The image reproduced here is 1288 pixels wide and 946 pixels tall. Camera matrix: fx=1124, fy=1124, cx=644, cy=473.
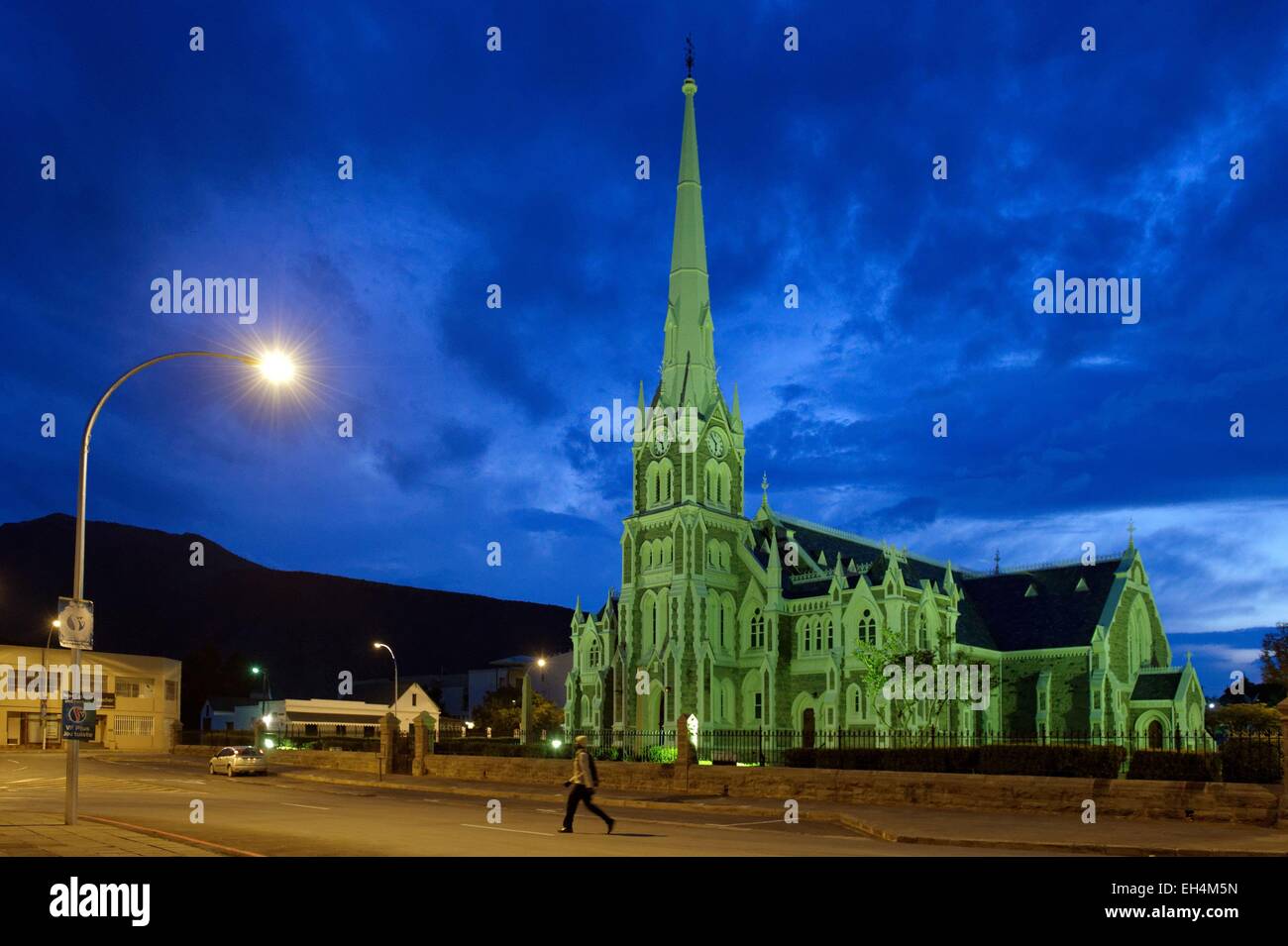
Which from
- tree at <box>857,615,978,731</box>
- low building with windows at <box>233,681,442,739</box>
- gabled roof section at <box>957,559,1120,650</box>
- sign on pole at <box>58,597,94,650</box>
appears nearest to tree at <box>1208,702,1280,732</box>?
gabled roof section at <box>957,559,1120,650</box>

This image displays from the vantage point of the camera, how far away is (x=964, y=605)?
220 ft

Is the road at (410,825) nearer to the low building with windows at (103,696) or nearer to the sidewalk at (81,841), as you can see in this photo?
the sidewalk at (81,841)

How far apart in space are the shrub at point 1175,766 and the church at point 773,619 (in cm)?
2741

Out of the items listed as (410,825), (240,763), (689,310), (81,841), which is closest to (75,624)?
(81,841)

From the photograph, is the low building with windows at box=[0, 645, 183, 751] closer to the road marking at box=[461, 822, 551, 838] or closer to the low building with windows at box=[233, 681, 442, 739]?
the low building with windows at box=[233, 681, 442, 739]

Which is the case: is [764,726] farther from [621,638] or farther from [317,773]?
[317,773]

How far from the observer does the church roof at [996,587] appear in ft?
203

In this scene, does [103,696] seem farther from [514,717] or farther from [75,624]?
[75,624]

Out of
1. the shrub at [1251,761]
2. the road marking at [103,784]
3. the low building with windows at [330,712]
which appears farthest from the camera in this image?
the low building with windows at [330,712]

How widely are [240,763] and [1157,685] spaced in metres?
47.1

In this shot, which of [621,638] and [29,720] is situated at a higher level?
[621,638]

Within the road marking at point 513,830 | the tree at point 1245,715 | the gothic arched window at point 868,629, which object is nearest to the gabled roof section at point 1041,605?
the gothic arched window at point 868,629
